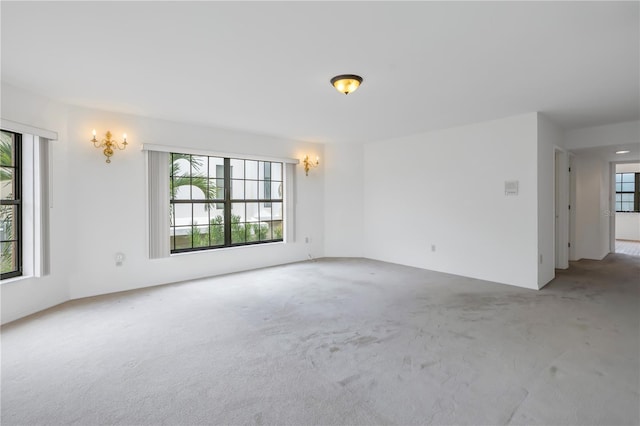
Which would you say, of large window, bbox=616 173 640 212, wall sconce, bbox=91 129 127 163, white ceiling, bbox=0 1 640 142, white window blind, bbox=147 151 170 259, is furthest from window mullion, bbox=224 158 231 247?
large window, bbox=616 173 640 212

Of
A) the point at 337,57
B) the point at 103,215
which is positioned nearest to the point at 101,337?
the point at 103,215

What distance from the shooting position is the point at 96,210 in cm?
416

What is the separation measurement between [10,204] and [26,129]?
2.71 feet

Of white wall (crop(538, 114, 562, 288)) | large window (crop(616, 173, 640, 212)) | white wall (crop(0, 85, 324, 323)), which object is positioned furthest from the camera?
large window (crop(616, 173, 640, 212))

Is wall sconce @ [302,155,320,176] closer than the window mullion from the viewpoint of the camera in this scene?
No

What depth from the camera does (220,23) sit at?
221 centimetres

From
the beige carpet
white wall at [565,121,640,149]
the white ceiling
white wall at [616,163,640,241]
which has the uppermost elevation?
the white ceiling

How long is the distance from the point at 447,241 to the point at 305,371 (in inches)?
150

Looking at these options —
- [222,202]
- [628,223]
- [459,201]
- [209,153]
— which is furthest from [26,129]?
[628,223]

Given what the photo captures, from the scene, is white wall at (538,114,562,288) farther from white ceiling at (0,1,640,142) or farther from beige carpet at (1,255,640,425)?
beige carpet at (1,255,640,425)

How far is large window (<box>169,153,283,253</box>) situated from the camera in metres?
5.11

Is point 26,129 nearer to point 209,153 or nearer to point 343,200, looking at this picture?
point 209,153

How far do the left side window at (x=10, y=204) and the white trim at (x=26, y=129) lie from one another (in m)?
0.27

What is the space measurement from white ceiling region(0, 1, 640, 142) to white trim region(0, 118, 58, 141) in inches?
16.1
